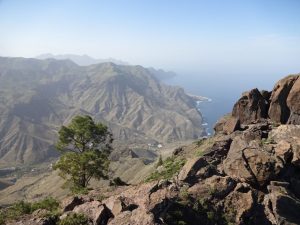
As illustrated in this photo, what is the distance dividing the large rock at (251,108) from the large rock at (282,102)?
1400 millimetres

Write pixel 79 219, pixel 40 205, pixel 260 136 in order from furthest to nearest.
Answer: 1. pixel 260 136
2. pixel 40 205
3. pixel 79 219

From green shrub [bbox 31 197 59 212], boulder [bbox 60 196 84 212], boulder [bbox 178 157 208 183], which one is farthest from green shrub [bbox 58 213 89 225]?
boulder [bbox 178 157 208 183]

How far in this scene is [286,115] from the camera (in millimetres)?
44219

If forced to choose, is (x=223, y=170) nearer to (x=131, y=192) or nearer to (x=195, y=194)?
(x=195, y=194)

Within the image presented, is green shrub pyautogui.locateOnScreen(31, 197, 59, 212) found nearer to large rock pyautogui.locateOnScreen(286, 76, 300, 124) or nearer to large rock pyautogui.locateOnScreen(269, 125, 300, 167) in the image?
large rock pyautogui.locateOnScreen(269, 125, 300, 167)

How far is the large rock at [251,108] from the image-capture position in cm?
4678

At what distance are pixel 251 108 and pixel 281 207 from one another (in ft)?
66.1

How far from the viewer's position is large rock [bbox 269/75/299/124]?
44.3 meters

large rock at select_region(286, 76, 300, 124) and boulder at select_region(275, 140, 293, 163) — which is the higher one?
large rock at select_region(286, 76, 300, 124)

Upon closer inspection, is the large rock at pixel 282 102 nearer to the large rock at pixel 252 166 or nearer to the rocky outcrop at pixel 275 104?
the rocky outcrop at pixel 275 104

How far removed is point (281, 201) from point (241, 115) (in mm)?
19756

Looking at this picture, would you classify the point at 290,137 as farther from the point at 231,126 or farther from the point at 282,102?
the point at 231,126

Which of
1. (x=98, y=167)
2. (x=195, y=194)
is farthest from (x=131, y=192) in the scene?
(x=98, y=167)

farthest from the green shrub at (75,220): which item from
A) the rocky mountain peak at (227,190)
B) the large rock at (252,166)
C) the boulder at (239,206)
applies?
the large rock at (252,166)
